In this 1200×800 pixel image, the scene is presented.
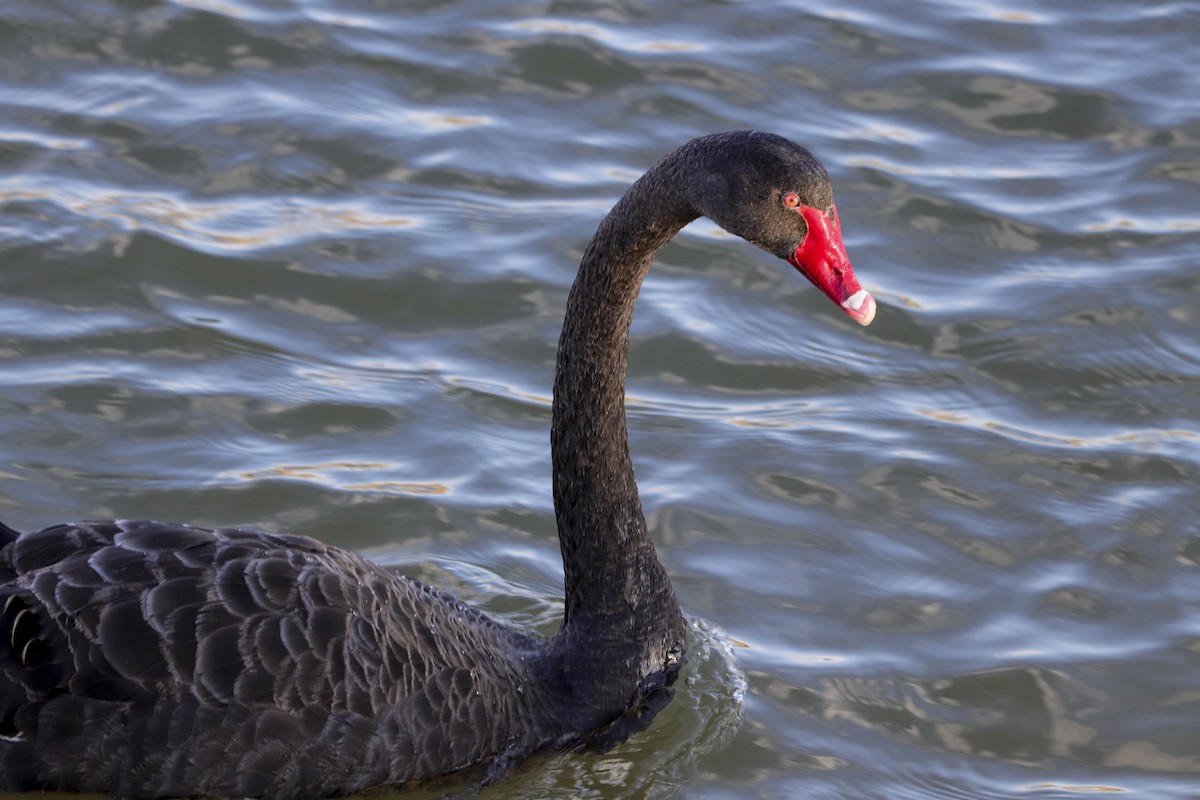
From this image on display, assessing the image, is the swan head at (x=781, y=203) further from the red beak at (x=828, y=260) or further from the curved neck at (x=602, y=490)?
the curved neck at (x=602, y=490)

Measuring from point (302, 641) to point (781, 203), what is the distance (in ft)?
6.07

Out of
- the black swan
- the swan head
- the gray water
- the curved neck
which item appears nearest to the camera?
the black swan

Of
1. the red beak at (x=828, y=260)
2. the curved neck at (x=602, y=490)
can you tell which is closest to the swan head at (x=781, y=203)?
the red beak at (x=828, y=260)

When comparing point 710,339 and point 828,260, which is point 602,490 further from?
point 710,339

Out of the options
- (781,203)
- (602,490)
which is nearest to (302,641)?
(602,490)

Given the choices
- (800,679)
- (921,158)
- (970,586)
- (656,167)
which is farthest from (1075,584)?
(921,158)

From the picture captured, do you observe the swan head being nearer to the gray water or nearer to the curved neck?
the curved neck

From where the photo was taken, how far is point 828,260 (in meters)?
5.06

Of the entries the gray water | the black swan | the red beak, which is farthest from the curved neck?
the red beak

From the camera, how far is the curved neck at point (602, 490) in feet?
17.9

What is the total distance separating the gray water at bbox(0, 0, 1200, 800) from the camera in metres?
6.21

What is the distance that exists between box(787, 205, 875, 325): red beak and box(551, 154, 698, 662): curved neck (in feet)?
1.76

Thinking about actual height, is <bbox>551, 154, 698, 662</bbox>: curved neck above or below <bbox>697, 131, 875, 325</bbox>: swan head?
below

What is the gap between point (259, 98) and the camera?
9.56 m
